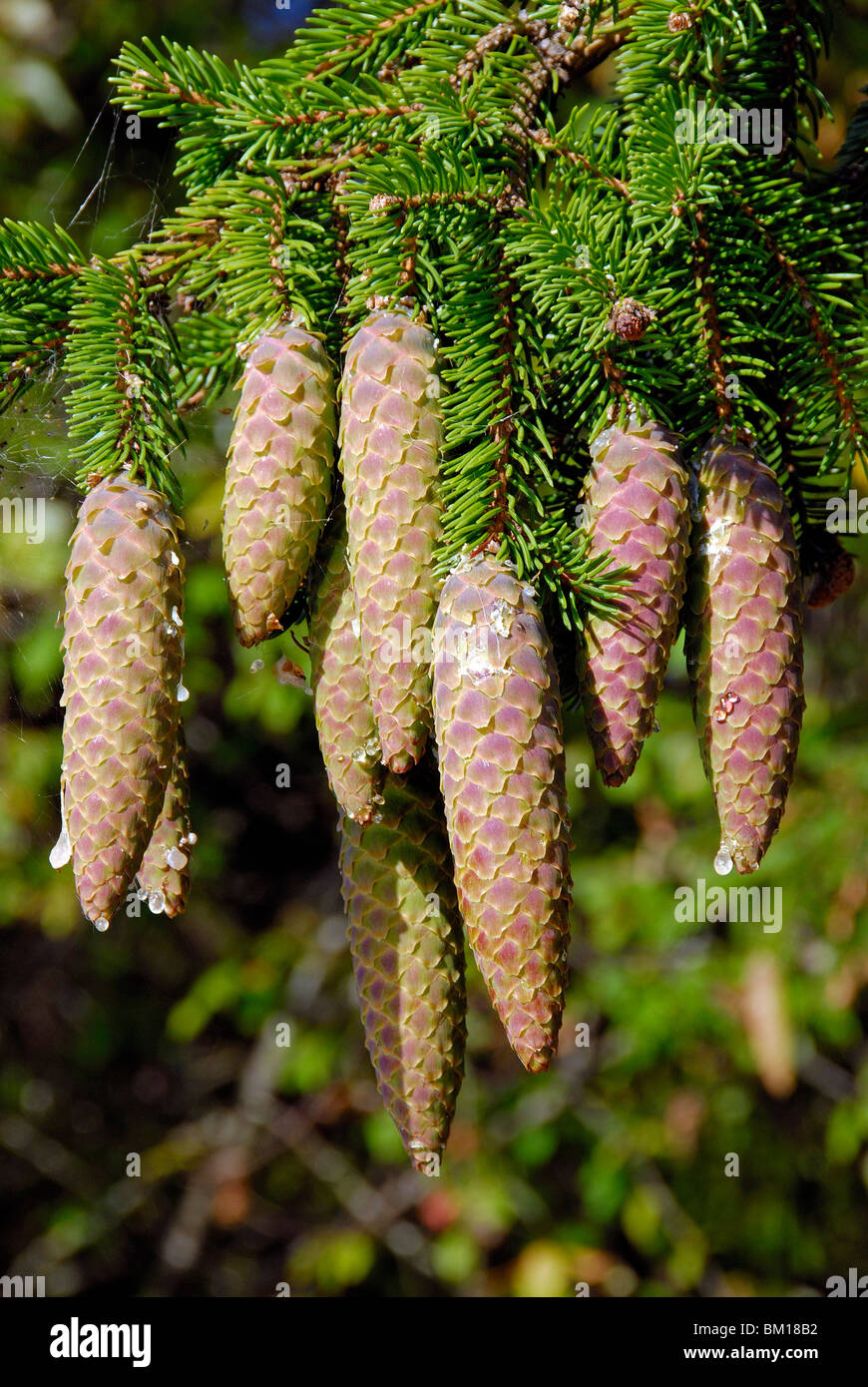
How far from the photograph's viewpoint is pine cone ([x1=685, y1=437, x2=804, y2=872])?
0.58 metres

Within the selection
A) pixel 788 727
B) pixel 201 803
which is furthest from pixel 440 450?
pixel 201 803

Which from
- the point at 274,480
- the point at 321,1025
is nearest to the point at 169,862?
the point at 274,480

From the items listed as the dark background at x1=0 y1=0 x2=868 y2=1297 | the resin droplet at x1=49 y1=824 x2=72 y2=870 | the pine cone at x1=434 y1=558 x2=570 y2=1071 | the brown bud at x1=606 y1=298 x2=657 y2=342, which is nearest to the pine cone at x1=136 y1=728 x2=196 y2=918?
the resin droplet at x1=49 y1=824 x2=72 y2=870

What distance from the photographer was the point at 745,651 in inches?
23.0

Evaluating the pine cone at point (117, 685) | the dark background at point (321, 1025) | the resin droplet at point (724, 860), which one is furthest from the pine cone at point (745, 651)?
the dark background at point (321, 1025)

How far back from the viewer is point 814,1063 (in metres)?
2.13

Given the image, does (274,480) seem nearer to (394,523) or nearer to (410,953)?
(394,523)

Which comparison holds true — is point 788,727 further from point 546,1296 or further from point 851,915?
point 546,1296

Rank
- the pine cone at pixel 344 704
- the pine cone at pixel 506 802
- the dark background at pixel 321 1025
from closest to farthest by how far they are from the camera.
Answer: the pine cone at pixel 506 802 < the pine cone at pixel 344 704 < the dark background at pixel 321 1025

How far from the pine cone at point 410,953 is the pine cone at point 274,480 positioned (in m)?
0.13

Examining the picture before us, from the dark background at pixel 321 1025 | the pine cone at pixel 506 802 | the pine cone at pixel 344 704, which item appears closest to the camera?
the pine cone at pixel 506 802

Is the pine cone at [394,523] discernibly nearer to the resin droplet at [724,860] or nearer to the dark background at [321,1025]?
the resin droplet at [724,860]

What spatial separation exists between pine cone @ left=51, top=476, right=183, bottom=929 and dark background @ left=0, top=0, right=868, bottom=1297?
97cm

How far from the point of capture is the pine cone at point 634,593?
22.1 inches
